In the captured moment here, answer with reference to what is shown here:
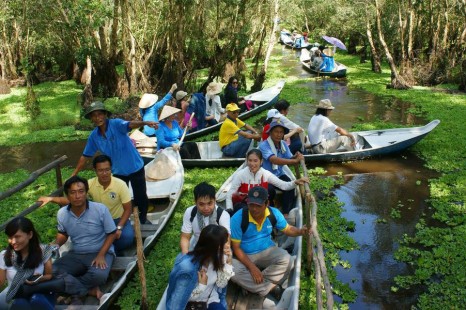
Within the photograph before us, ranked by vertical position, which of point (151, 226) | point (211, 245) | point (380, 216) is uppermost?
point (211, 245)

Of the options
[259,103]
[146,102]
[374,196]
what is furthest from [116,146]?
[259,103]

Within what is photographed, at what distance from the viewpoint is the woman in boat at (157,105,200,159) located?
325 inches

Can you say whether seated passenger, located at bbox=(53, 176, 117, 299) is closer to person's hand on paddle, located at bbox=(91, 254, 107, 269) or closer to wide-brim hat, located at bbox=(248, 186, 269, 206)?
person's hand on paddle, located at bbox=(91, 254, 107, 269)

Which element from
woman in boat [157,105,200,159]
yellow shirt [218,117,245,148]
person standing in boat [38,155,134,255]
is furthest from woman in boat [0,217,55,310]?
yellow shirt [218,117,245,148]

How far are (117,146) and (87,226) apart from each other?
1.30m

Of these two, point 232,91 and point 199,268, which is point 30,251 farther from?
point 232,91

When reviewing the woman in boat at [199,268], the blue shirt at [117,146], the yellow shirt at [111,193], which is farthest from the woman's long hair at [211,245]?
the blue shirt at [117,146]

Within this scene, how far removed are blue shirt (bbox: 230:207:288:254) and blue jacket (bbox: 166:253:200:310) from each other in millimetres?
1025

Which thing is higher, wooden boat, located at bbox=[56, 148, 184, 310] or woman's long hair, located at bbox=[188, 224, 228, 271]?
woman's long hair, located at bbox=[188, 224, 228, 271]

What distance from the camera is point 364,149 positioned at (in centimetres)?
867

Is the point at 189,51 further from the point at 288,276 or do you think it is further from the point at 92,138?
the point at 288,276

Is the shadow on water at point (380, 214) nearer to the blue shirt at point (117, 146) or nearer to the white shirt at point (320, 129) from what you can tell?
the white shirt at point (320, 129)

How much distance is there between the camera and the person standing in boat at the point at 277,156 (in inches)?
239

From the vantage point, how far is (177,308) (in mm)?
3334
